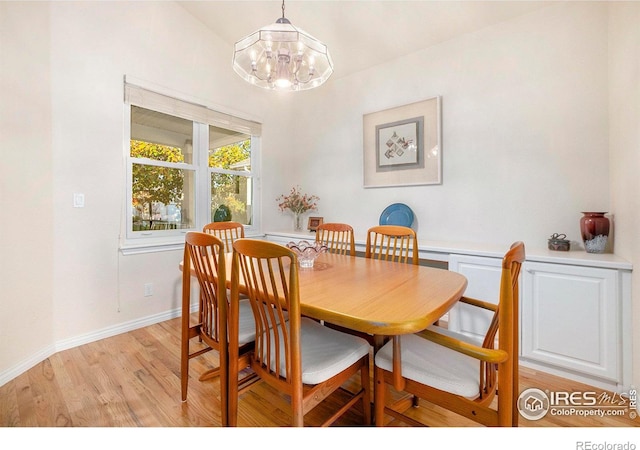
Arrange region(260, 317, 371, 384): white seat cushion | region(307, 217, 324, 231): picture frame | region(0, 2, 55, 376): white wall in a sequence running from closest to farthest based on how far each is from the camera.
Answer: region(260, 317, 371, 384): white seat cushion → region(0, 2, 55, 376): white wall → region(307, 217, 324, 231): picture frame

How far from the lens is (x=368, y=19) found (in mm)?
2654

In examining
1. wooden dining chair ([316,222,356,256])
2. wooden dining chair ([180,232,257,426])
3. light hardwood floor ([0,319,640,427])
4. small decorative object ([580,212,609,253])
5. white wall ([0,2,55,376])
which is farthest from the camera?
wooden dining chair ([316,222,356,256])

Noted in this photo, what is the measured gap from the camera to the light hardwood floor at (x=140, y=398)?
56.9 inches

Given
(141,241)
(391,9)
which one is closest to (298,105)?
(391,9)

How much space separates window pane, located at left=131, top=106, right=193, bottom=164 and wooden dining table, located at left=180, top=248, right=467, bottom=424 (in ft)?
5.58

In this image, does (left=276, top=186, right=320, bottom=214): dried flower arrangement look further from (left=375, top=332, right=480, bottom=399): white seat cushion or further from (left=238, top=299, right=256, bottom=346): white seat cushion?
(left=375, top=332, right=480, bottom=399): white seat cushion

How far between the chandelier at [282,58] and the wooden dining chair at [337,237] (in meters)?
1.12

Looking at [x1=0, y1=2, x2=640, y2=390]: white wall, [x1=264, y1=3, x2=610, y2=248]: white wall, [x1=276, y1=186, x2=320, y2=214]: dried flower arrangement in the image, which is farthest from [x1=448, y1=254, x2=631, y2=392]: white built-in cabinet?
[x1=276, y1=186, x2=320, y2=214]: dried flower arrangement

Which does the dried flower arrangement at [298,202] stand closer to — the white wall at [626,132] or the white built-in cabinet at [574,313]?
the white built-in cabinet at [574,313]

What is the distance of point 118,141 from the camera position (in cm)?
244

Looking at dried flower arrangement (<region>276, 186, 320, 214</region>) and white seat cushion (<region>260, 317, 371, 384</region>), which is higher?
dried flower arrangement (<region>276, 186, 320, 214</region>)

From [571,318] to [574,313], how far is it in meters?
0.04

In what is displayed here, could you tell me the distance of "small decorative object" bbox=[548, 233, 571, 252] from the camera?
2051 mm

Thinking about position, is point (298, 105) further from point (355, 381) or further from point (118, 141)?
point (355, 381)
